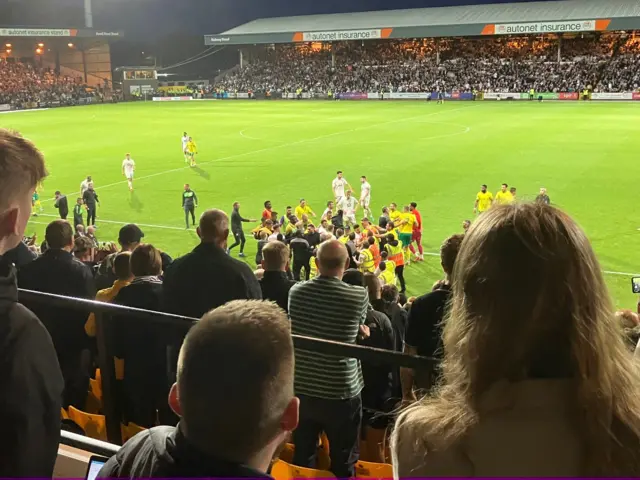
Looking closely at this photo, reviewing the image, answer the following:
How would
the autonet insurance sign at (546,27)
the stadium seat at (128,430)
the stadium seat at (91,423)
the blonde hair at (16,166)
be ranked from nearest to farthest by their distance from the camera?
1. the blonde hair at (16,166)
2. the stadium seat at (128,430)
3. the stadium seat at (91,423)
4. the autonet insurance sign at (546,27)

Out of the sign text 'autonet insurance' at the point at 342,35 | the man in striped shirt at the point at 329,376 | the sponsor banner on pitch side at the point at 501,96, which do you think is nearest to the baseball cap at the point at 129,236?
the man in striped shirt at the point at 329,376

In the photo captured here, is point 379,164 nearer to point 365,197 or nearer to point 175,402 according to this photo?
point 365,197

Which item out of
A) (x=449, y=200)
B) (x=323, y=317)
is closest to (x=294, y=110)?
(x=449, y=200)

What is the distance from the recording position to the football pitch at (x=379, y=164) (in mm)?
20969

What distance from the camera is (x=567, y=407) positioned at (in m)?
1.76

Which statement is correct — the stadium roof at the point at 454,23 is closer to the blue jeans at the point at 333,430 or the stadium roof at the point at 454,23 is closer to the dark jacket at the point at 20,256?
the dark jacket at the point at 20,256

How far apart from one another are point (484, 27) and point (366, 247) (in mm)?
66013

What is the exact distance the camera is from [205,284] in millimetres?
6062

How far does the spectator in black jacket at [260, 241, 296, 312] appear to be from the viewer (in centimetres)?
673

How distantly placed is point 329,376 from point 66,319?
8.37 ft

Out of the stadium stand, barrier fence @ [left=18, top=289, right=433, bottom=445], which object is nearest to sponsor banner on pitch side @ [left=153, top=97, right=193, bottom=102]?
barrier fence @ [left=18, top=289, right=433, bottom=445]

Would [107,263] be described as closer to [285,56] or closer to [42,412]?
[42,412]

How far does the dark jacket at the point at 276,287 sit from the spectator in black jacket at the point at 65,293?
5.62 ft

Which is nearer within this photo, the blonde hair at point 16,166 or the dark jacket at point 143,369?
the blonde hair at point 16,166
